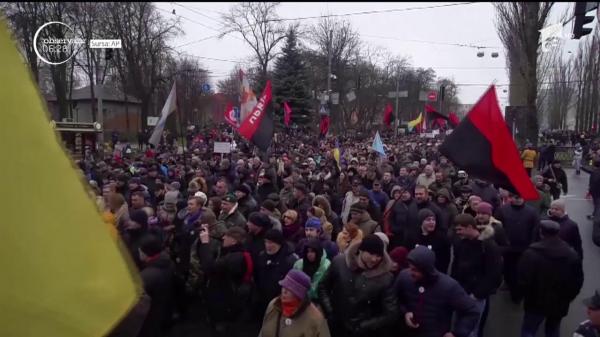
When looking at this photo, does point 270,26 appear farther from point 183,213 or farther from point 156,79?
point 183,213

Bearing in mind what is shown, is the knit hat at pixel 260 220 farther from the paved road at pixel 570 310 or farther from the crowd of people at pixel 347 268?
the paved road at pixel 570 310

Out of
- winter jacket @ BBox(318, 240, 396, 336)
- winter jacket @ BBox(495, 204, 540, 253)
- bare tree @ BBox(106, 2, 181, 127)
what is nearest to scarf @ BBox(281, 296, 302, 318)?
winter jacket @ BBox(318, 240, 396, 336)

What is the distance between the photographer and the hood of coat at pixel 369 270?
165 inches

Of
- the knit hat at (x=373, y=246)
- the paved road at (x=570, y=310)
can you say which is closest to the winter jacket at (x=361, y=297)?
the knit hat at (x=373, y=246)

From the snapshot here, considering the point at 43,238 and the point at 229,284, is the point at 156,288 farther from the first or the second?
the point at 43,238

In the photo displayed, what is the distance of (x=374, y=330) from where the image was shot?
4.21m

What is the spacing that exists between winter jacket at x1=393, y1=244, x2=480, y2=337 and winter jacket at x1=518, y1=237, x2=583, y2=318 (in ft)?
4.57

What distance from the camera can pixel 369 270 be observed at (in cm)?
420

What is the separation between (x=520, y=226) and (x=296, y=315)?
14.2 ft

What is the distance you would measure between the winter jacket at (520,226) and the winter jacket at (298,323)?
4.11m

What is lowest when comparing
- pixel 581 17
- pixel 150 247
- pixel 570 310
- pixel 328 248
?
pixel 570 310

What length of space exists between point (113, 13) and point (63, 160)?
37831 mm

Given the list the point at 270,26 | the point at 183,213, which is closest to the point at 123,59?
the point at 270,26

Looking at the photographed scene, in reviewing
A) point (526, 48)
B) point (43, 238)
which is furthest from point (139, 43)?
point (43, 238)
